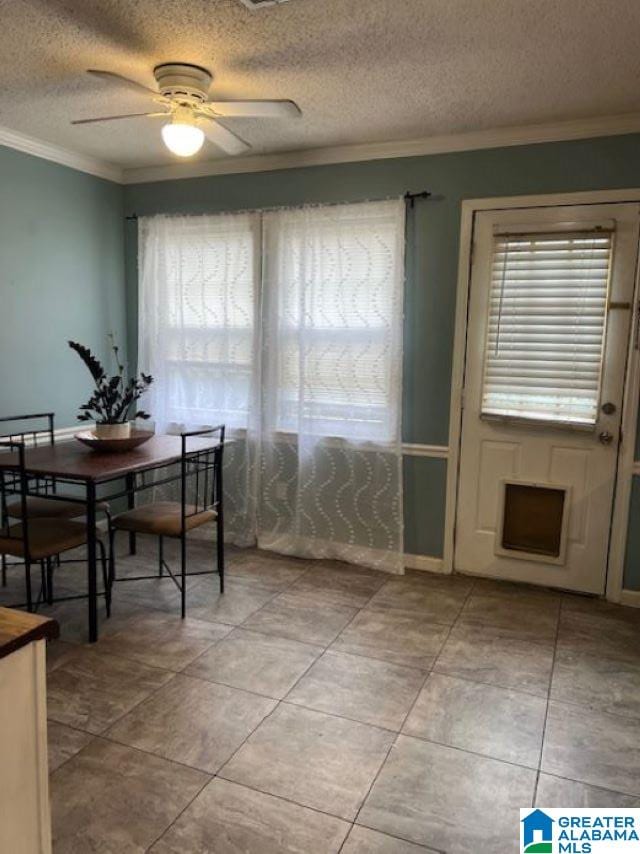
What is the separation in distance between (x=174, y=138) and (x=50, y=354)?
1897mm

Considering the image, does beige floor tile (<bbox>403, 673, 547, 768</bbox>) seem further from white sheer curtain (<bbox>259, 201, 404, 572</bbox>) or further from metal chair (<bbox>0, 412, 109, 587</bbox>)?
metal chair (<bbox>0, 412, 109, 587</bbox>)

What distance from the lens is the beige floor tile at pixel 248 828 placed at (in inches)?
64.6

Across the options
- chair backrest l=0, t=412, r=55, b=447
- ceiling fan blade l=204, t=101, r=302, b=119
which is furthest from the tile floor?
ceiling fan blade l=204, t=101, r=302, b=119

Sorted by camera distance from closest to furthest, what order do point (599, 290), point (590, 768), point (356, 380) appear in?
point (590, 768) → point (599, 290) → point (356, 380)

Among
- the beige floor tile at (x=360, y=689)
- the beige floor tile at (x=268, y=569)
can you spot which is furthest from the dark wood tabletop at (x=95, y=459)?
the beige floor tile at (x=360, y=689)

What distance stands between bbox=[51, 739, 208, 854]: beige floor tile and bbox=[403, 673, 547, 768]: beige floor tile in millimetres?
843

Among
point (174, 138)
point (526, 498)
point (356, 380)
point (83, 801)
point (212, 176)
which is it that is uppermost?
point (212, 176)

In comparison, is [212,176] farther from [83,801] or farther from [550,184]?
Answer: [83,801]

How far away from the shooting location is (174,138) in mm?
2494

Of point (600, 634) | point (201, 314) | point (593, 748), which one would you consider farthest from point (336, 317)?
point (593, 748)

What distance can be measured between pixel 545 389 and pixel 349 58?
1930 mm

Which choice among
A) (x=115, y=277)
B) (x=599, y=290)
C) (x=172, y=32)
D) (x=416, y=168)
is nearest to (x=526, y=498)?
(x=599, y=290)

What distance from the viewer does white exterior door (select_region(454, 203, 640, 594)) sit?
315 cm

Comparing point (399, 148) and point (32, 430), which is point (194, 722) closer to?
point (32, 430)
